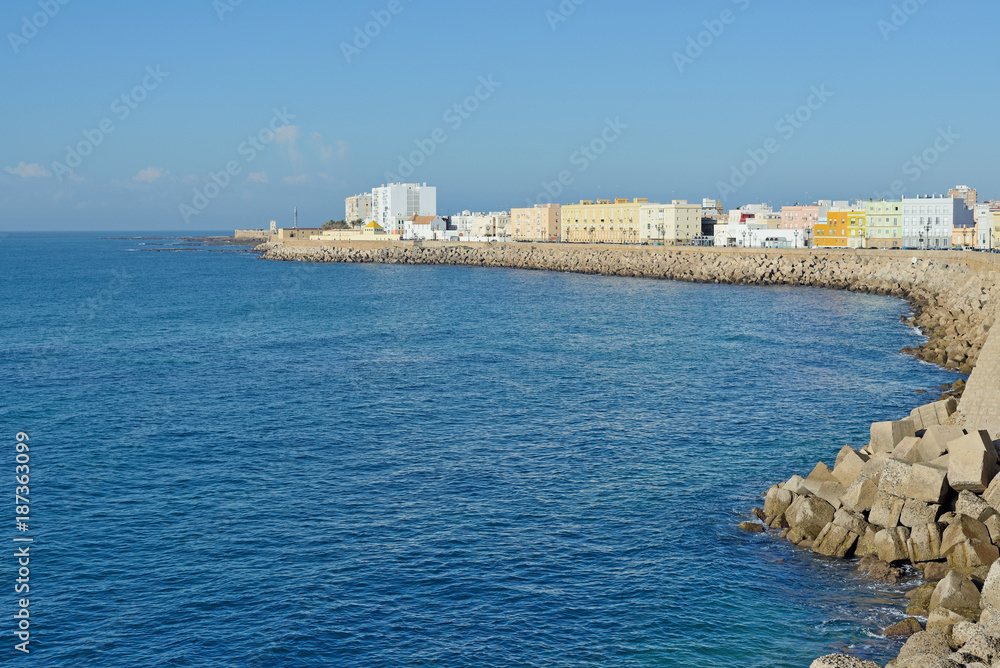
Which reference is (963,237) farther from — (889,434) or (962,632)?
(962,632)

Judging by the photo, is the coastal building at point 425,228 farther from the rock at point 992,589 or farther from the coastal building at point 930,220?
the rock at point 992,589

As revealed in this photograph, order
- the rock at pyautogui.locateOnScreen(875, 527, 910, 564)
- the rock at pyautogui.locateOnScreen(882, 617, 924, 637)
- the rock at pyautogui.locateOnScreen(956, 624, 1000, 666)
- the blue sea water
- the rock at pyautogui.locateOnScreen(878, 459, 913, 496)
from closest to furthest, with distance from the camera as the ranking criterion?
the rock at pyautogui.locateOnScreen(956, 624, 1000, 666)
the rock at pyautogui.locateOnScreen(882, 617, 924, 637)
the blue sea water
the rock at pyautogui.locateOnScreen(875, 527, 910, 564)
the rock at pyautogui.locateOnScreen(878, 459, 913, 496)

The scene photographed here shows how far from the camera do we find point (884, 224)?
103625 mm

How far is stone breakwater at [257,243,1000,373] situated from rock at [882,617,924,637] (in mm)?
23699

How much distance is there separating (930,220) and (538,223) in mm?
74179

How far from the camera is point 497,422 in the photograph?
90.2ft

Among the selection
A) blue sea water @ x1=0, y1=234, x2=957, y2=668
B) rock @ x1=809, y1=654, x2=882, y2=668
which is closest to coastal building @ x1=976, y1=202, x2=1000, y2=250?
blue sea water @ x1=0, y1=234, x2=957, y2=668

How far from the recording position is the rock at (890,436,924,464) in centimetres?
1789

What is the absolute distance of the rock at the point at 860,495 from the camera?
17.6m

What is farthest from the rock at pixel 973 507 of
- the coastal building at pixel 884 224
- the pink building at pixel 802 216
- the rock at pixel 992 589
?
the pink building at pixel 802 216

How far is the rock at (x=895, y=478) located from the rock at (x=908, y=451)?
36cm

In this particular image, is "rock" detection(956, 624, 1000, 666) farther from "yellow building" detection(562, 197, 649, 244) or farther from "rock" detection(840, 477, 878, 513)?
→ "yellow building" detection(562, 197, 649, 244)

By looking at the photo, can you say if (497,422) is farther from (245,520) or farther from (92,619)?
(92,619)

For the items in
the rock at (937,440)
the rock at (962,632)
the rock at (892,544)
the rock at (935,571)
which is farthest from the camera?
the rock at (937,440)
